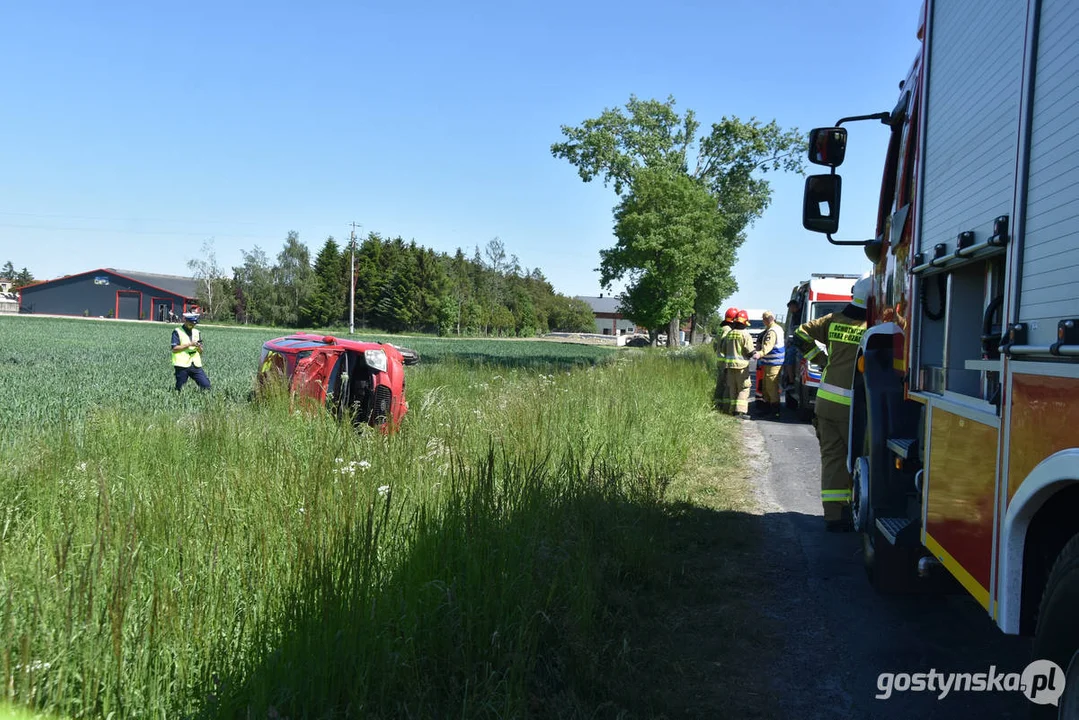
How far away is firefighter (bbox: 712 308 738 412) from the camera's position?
50.0ft

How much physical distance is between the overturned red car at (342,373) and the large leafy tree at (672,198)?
80.9ft

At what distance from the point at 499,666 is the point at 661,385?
10.1 meters

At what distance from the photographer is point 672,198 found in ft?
109

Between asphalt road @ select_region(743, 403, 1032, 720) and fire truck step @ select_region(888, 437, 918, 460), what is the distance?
1.02 m

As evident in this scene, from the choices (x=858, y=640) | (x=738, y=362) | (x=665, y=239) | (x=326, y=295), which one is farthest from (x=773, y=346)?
(x=326, y=295)

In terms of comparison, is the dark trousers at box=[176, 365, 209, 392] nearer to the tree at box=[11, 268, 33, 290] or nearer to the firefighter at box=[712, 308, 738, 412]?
the firefighter at box=[712, 308, 738, 412]

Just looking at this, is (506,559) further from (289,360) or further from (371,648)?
(289,360)

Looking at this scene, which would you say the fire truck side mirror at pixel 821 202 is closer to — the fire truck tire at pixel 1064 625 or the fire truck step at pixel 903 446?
the fire truck step at pixel 903 446

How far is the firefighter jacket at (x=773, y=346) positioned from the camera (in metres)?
15.0

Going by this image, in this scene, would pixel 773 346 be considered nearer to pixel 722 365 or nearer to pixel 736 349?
pixel 736 349

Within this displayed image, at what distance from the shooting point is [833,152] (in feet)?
17.6

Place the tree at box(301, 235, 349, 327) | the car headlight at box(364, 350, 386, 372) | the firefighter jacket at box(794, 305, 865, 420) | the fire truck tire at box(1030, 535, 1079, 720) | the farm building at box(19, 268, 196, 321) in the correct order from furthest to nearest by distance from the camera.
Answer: the farm building at box(19, 268, 196, 321), the tree at box(301, 235, 349, 327), the car headlight at box(364, 350, 386, 372), the firefighter jacket at box(794, 305, 865, 420), the fire truck tire at box(1030, 535, 1079, 720)

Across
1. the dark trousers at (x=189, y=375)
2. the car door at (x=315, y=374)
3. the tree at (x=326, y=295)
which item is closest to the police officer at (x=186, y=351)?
the dark trousers at (x=189, y=375)

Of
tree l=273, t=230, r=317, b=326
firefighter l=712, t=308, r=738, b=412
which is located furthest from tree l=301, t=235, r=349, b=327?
firefighter l=712, t=308, r=738, b=412
